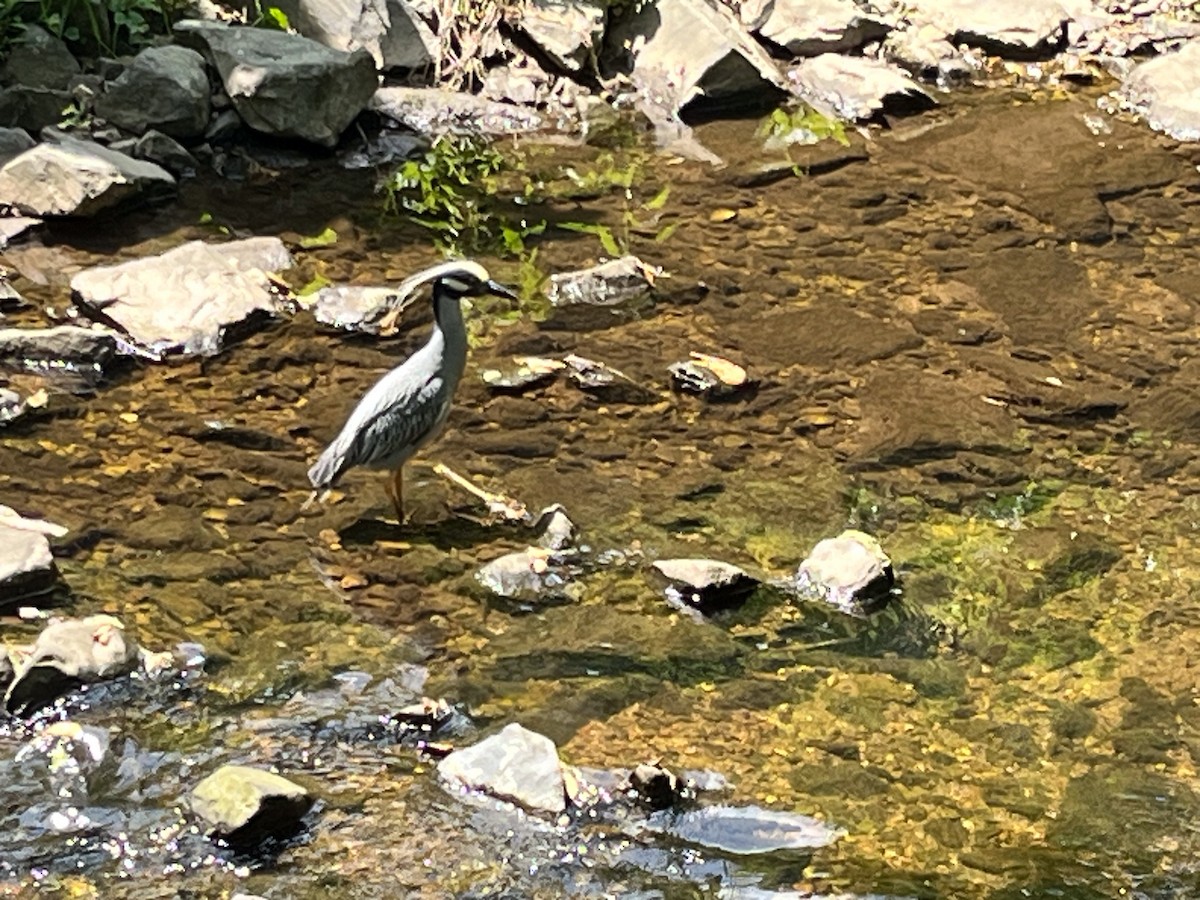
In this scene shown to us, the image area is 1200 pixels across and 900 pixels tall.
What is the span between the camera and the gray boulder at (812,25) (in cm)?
1048

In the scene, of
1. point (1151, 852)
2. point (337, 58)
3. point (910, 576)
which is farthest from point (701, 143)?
point (1151, 852)

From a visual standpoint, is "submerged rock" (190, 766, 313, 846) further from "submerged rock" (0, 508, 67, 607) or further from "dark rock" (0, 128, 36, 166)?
"dark rock" (0, 128, 36, 166)

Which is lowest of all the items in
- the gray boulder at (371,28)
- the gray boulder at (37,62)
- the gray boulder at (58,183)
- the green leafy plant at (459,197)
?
the green leafy plant at (459,197)

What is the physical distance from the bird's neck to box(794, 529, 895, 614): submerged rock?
1.47 meters

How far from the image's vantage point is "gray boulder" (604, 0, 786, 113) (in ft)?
31.8

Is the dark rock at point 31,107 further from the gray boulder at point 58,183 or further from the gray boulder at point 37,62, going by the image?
the gray boulder at point 58,183

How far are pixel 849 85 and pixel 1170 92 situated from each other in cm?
196

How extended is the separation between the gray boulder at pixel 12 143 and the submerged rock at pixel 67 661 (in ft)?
12.7

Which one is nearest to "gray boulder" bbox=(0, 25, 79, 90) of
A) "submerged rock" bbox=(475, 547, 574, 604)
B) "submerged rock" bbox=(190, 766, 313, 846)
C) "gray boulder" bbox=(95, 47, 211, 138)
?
"gray boulder" bbox=(95, 47, 211, 138)

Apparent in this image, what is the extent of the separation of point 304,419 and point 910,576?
2398mm

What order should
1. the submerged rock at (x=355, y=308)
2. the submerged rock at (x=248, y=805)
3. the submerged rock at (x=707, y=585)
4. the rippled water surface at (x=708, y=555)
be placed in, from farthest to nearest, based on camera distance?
the submerged rock at (x=355, y=308) < the submerged rock at (x=707, y=585) < the rippled water surface at (x=708, y=555) < the submerged rock at (x=248, y=805)

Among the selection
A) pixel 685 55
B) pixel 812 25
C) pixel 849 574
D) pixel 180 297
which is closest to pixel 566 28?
pixel 685 55

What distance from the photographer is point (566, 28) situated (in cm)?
979

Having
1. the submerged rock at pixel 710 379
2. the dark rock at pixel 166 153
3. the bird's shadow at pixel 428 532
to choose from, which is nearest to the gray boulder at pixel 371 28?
the dark rock at pixel 166 153
